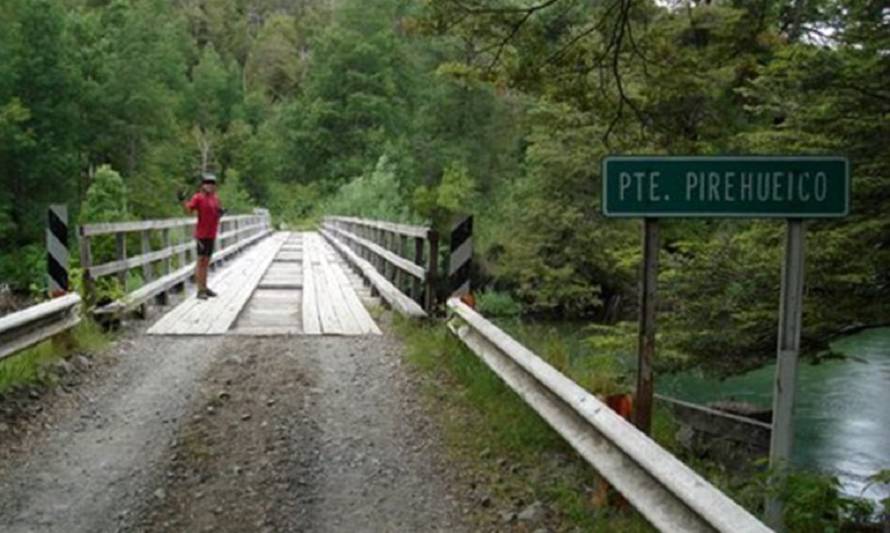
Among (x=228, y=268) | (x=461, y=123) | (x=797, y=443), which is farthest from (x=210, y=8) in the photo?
(x=797, y=443)

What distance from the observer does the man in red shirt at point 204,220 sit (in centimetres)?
1202

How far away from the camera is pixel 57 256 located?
850 cm

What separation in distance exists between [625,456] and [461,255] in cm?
487

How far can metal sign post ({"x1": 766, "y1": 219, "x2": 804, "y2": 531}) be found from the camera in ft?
11.9

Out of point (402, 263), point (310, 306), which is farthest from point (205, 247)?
point (402, 263)

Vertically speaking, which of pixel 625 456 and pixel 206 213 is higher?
pixel 206 213

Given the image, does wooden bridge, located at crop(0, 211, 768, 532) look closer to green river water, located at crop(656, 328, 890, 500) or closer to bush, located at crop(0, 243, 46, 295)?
green river water, located at crop(656, 328, 890, 500)

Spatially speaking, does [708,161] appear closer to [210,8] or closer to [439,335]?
[439,335]

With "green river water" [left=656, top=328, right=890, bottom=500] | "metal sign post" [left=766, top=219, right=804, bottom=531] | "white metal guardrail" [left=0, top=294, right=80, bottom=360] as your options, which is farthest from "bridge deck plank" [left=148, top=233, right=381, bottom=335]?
"metal sign post" [left=766, top=219, right=804, bottom=531]

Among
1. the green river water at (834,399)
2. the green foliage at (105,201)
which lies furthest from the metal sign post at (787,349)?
the green foliage at (105,201)

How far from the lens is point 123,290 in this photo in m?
10.7

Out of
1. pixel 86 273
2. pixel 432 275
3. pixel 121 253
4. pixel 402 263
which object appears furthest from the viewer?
pixel 402 263

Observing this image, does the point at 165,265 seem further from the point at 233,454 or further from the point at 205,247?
the point at 233,454

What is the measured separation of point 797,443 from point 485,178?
40.7 m
